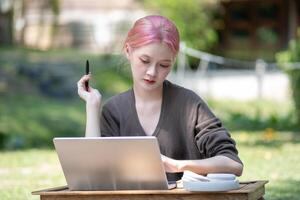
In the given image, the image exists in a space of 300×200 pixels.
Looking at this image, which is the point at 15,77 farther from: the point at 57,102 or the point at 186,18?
the point at 186,18

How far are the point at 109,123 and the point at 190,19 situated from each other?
856 inches

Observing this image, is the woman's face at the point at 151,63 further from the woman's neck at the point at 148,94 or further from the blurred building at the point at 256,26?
the blurred building at the point at 256,26

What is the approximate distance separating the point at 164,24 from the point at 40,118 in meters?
12.1

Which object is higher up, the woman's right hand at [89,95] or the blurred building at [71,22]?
the blurred building at [71,22]

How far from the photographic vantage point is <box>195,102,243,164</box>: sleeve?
16.0 ft

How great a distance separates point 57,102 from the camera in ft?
63.9

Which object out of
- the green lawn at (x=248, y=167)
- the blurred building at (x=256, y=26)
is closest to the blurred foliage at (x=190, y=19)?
the blurred building at (x=256, y=26)

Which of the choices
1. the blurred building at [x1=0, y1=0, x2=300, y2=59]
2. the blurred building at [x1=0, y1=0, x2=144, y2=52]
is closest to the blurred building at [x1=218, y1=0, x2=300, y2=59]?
the blurred building at [x1=0, y1=0, x2=300, y2=59]

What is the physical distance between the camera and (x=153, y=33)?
486cm

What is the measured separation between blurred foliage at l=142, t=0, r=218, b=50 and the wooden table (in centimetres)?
2172

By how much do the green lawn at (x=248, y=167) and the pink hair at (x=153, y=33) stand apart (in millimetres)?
2745

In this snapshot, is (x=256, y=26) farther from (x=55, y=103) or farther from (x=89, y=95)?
(x=89, y=95)

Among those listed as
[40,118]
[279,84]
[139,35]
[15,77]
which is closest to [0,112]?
[40,118]

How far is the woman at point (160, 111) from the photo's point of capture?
4.85 meters
